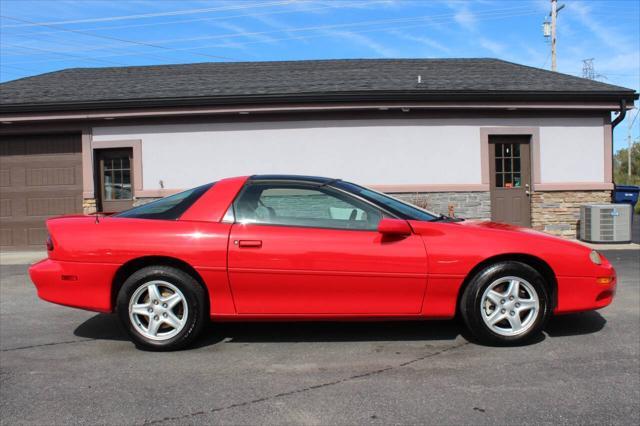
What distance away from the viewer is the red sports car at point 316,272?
387cm

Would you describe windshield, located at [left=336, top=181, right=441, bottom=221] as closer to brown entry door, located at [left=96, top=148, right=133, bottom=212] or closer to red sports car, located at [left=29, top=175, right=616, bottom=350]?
red sports car, located at [left=29, top=175, right=616, bottom=350]

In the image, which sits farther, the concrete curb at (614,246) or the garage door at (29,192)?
the garage door at (29,192)

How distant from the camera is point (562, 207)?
1085 centimetres

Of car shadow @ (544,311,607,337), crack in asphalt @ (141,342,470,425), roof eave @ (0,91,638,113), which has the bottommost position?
crack in asphalt @ (141,342,470,425)

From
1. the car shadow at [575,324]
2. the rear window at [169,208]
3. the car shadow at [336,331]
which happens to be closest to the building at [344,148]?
the car shadow at [575,324]

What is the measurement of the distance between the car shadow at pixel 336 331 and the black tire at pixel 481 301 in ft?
0.75

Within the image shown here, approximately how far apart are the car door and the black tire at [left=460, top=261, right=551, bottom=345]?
0.38 meters

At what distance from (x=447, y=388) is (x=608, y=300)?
1.80 m

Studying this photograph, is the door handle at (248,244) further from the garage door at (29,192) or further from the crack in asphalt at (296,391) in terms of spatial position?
the garage door at (29,192)

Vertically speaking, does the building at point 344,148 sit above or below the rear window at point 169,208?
above

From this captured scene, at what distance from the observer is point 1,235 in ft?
35.7

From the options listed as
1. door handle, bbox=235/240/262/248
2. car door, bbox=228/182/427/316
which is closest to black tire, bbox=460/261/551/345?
car door, bbox=228/182/427/316

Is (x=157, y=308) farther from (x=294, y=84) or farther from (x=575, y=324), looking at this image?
(x=294, y=84)

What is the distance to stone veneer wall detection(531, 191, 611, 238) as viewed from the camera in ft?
35.5
